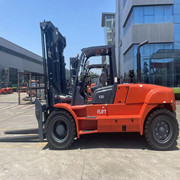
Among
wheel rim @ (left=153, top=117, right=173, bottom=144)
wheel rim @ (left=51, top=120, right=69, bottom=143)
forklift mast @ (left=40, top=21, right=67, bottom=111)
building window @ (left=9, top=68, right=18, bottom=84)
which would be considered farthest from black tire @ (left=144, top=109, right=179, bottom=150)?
building window @ (left=9, top=68, right=18, bottom=84)

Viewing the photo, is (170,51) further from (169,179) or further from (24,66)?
(24,66)

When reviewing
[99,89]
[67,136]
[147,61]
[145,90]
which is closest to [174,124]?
[145,90]

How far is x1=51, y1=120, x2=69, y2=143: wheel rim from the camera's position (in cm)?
470

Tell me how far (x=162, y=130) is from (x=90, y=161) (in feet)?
6.99

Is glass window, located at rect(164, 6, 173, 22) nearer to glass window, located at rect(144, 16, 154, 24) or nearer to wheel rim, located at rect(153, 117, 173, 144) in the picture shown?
glass window, located at rect(144, 16, 154, 24)

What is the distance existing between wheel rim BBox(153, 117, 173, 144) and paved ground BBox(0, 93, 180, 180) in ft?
1.16

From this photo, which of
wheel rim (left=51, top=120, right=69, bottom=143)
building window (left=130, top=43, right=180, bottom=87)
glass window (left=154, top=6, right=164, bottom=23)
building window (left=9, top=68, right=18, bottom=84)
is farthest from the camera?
building window (left=9, top=68, right=18, bottom=84)

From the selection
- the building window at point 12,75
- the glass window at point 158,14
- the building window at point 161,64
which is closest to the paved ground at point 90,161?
the building window at point 161,64

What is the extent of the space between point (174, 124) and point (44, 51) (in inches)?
172

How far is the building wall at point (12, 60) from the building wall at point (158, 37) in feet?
124

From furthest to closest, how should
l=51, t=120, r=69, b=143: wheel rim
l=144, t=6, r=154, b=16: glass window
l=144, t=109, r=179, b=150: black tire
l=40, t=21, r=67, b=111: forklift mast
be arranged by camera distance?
l=144, t=6, r=154, b=16: glass window < l=40, t=21, r=67, b=111: forklift mast < l=51, t=120, r=69, b=143: wheel rim < l=144, t=109, r=179, b=150: black tire

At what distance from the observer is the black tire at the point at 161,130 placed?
14.8ft

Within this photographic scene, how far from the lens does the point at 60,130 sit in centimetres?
471

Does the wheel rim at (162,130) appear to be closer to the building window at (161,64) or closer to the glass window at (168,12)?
the building window at (161,64)
